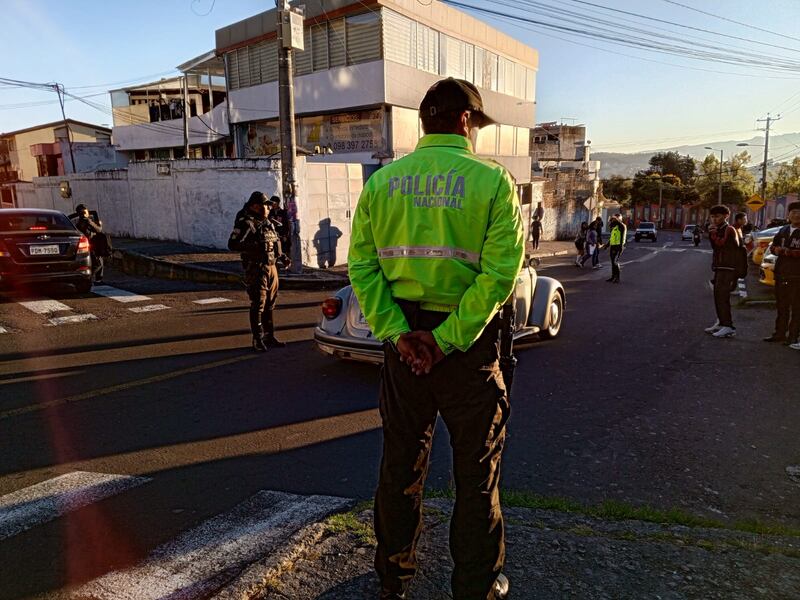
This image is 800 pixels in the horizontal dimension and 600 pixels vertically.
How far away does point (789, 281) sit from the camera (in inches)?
304

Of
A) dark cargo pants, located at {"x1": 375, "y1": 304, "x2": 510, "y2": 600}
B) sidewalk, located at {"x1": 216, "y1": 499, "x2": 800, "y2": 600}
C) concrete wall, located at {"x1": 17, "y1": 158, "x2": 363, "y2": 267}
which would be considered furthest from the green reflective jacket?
concrete wall, located at {"x1": 17, "y1": 158, "x2": 363, "y2": 267}

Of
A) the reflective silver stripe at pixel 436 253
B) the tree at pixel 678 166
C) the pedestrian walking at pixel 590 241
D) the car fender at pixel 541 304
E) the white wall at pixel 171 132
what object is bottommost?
the pedestrian walking at pixel 590 241

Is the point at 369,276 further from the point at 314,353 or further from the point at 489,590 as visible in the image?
the point at 314,353

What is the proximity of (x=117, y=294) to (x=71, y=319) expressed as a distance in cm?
231

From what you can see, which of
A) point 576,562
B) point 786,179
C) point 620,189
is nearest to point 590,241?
point 576,562

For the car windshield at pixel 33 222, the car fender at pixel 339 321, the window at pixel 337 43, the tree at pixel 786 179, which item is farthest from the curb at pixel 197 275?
the tree at pixel 786 179

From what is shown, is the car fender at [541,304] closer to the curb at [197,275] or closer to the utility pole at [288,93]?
the curb at [197,275]

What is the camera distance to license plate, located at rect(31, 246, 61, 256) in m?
9.95

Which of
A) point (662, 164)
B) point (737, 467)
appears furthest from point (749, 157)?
point (737, 467)

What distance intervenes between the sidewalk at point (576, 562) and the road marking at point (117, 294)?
9.12 metres

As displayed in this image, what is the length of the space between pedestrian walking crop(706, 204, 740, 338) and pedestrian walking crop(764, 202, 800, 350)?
0.50 m

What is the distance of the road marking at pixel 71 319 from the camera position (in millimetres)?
8727

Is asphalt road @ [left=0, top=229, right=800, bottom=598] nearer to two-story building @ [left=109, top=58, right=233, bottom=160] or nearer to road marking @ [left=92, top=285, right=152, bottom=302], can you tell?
road marking @ [left=92, top=285, right=152, bottom=302]

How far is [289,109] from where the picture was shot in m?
12.4
